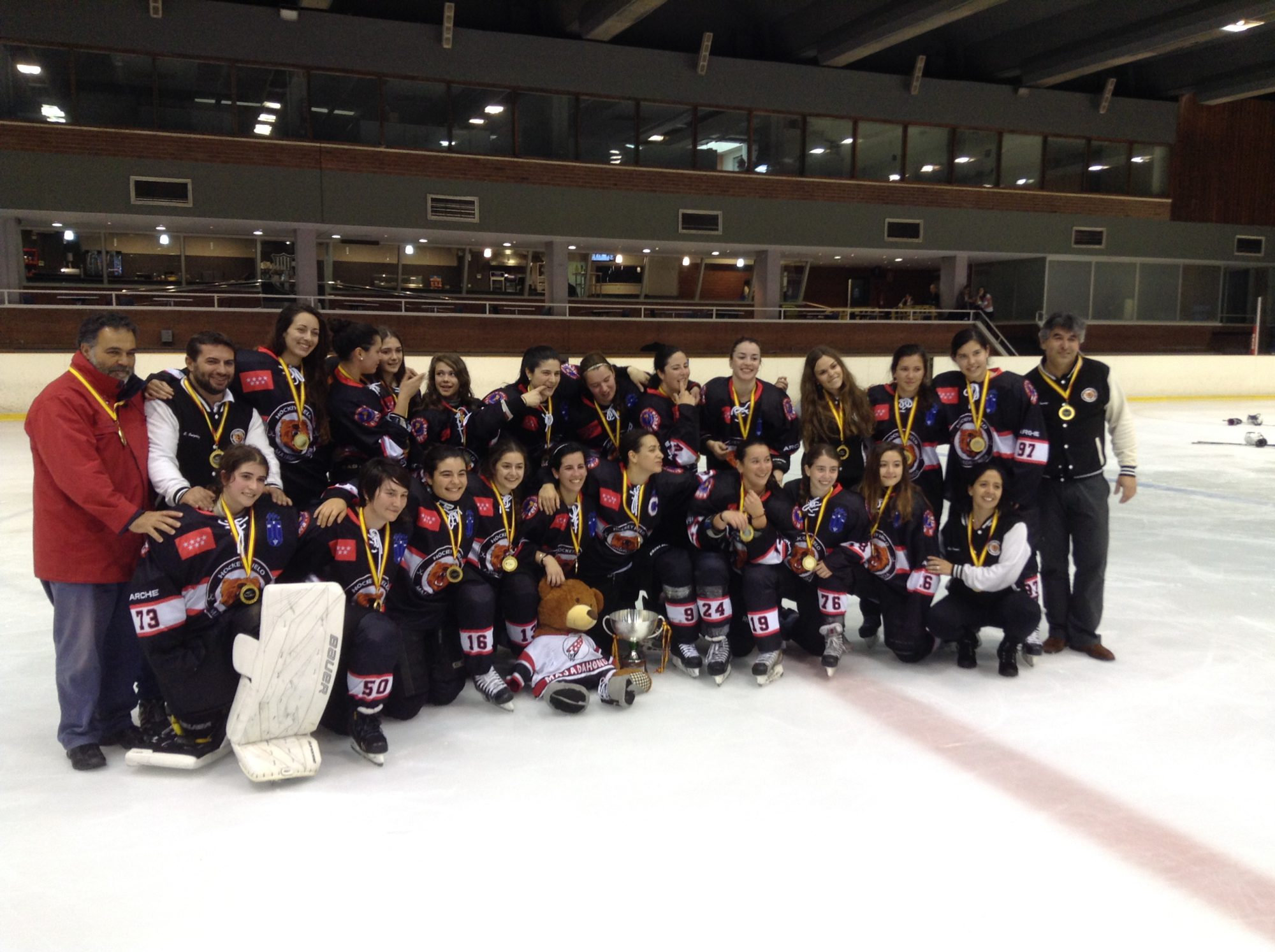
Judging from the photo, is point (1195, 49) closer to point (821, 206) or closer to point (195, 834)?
point (821, 206)

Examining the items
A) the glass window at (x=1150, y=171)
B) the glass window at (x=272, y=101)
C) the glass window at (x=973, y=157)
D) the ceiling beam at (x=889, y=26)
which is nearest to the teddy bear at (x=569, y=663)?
the ceiling beam at (x=889, y=26)

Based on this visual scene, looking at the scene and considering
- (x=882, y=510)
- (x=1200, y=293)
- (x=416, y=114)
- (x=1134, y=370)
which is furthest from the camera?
(x=1200, y=293)

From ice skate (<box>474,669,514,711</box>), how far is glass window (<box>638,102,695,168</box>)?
17250mm

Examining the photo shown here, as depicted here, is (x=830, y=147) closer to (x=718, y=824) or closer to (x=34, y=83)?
(x=34, y=83)

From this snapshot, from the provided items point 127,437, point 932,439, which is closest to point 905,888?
point 932,439

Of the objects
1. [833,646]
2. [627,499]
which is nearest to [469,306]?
[627,499]

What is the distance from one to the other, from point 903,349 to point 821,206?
1723cm

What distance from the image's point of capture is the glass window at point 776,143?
20078 mm

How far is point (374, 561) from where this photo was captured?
342 centimetres

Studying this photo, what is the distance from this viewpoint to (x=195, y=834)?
271 cm

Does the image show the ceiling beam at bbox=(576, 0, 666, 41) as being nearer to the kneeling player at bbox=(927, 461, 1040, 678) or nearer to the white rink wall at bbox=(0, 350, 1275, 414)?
the white rink wall at bbox=(0, 350, 1275, 414)

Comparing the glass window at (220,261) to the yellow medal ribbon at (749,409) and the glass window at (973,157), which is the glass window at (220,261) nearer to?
the glass window at (973,157)

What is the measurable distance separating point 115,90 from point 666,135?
32.3 feet

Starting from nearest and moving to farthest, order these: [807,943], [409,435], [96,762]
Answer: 1. [807,943]
2. [96,762]
3. [409,435]
